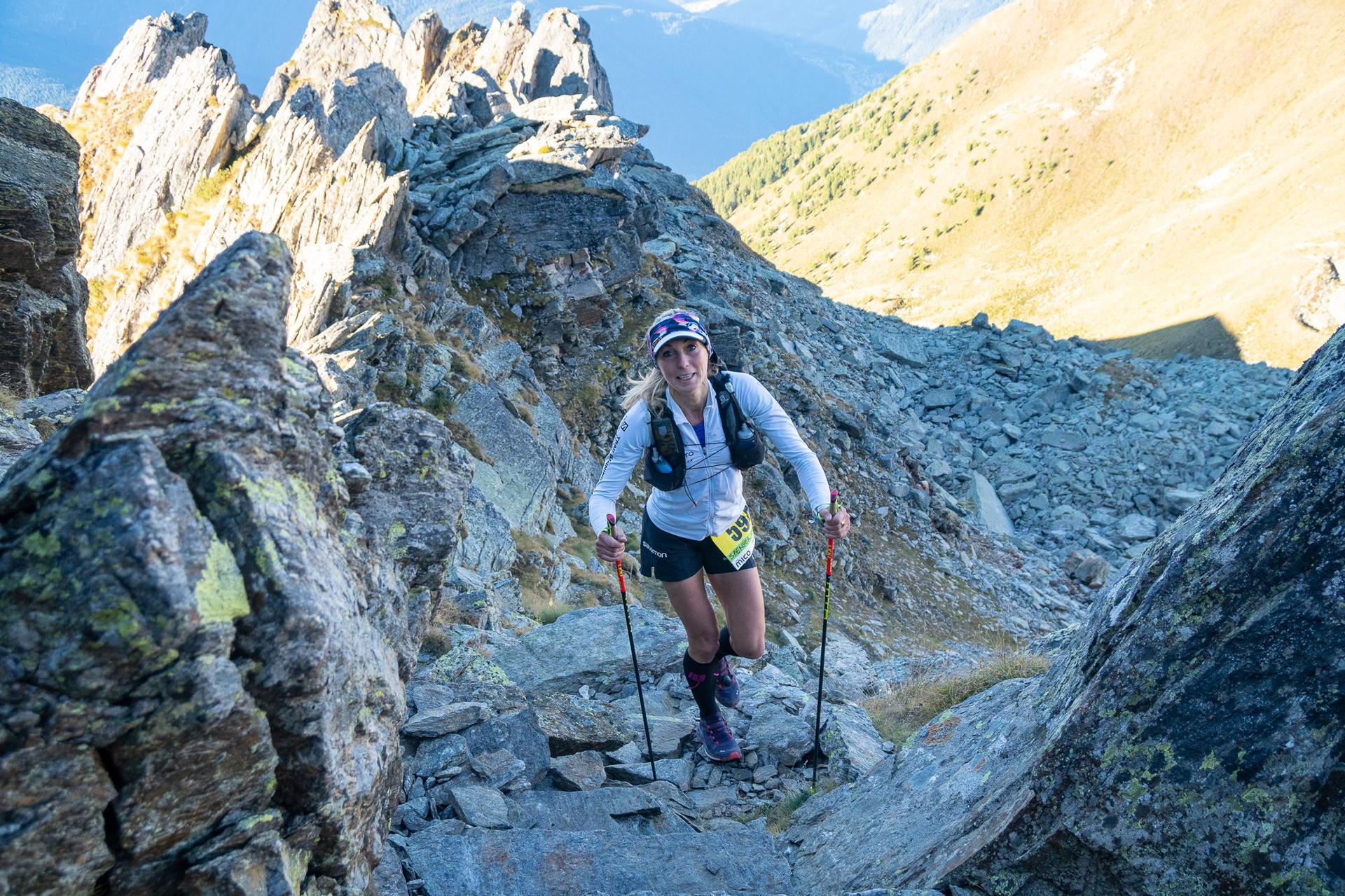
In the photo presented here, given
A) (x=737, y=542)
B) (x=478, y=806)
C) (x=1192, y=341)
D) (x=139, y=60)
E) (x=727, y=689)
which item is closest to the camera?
(x=478, y=806)

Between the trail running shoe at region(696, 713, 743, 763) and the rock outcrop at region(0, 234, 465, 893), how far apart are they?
3.96m

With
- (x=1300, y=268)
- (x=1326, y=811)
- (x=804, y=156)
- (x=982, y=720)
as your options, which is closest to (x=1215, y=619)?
(x=1326, y=811)

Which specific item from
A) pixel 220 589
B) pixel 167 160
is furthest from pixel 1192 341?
pixel 220 589

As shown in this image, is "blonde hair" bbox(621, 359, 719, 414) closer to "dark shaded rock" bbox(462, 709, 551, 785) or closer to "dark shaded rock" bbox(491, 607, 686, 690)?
"dark shaded rock" bbox(462, 709, 551, 785)

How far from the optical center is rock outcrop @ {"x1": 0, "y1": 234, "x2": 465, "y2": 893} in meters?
2.90

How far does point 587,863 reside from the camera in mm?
5391

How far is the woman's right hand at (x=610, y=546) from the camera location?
6676 millimetres

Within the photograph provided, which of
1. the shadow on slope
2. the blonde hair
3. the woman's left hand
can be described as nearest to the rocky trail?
the blonde hair

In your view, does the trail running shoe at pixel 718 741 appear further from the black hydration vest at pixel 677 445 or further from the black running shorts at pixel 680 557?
the black hydration vest at pixel 677 445

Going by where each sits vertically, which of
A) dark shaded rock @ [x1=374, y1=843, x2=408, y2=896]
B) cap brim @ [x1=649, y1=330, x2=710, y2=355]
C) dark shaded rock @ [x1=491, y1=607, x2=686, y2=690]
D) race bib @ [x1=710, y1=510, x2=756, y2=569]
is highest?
cap brim @ [x1=649, y1=330, x2=710, y2=355]

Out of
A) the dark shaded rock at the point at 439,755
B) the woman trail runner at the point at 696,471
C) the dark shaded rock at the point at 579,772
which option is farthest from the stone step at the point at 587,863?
the woman trail runner at the point at 696,471

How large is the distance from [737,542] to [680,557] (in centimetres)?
53

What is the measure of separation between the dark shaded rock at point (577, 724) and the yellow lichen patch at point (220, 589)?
14.2 ft

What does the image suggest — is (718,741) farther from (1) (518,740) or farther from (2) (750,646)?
(1) (518,740)
